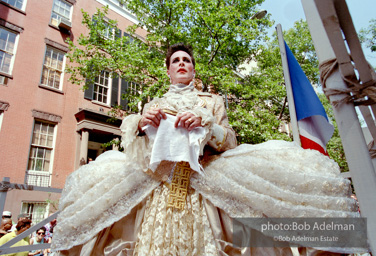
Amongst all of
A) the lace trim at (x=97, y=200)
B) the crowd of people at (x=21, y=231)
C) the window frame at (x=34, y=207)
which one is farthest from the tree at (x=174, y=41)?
the lace trim at (x=97, y=200)

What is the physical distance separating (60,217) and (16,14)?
40.4 feet

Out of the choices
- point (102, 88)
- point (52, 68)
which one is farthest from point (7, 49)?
point (102, 88)

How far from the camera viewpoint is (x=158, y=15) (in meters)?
9.47

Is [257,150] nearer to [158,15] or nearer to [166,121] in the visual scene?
[166,121]

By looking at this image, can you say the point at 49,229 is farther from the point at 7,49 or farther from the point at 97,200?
the point at 7,49

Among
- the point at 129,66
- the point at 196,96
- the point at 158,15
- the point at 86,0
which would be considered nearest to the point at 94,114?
the point at 129,66

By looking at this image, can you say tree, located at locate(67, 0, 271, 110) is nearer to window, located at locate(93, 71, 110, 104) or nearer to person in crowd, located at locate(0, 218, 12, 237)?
window, located at locate(93, 71, 110, 104)

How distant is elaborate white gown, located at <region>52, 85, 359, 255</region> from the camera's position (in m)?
1.40

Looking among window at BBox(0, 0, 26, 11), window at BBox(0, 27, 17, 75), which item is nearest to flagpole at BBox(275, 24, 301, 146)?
window at BBox(0, 27, 17, 75)

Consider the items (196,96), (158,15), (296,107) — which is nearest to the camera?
(196,96)

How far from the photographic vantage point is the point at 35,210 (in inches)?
381

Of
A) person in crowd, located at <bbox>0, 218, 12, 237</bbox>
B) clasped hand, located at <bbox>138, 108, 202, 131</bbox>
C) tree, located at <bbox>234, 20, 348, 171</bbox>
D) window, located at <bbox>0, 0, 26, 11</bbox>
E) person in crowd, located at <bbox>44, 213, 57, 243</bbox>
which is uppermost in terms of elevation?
window, located at <bbox>0, 0, 26, 11</bbox>

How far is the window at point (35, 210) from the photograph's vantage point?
9500 millimetres

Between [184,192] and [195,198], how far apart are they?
0.27 ft
